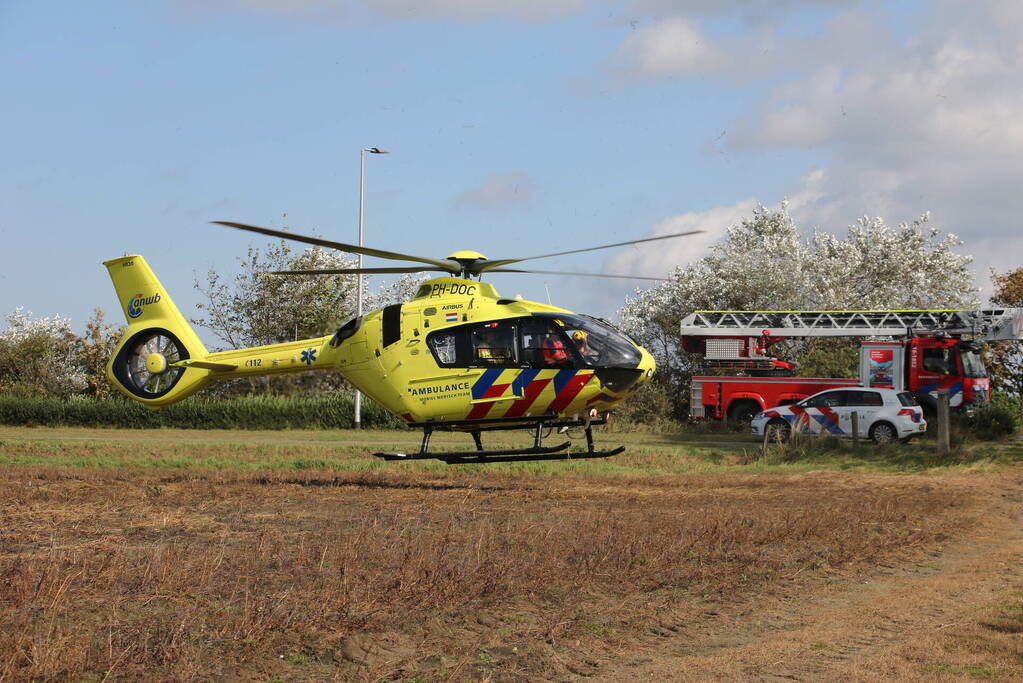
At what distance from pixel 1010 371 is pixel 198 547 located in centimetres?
3964

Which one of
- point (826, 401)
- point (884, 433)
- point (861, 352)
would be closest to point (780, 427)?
point (826, 401)

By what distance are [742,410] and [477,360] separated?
18.4 metres

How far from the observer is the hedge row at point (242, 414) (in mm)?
39500

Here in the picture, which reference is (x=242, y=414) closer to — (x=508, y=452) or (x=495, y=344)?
(x=495, y=344)

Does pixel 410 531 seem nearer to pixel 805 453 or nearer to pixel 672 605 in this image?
pixel 672 605

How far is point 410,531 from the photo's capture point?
12.0 metres

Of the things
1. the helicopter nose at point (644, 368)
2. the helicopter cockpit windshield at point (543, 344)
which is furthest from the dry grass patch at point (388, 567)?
the helicopter cockpit windshield at point (543, 344)

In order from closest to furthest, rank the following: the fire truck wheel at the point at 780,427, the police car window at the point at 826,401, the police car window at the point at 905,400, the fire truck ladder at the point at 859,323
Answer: the police car window at the point at 905,400 < the police car window at the point at 826,401 < the fire truck wheel at the point at 780,427 < the fire truck ladder at the point at 859,323

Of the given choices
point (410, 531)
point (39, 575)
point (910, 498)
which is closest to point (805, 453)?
point (910, 498)

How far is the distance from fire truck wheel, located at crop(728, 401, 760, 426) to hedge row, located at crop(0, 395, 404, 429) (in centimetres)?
1234

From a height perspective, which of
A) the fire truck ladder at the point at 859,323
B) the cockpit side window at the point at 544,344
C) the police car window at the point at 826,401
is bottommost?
the police car window at the point at 826,401

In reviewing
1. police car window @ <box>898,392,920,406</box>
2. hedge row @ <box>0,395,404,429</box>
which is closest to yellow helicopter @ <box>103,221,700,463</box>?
police car window @ <box>898,392,920,406</box>

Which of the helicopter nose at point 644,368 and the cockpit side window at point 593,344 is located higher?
the cockpit side window at point 593,344

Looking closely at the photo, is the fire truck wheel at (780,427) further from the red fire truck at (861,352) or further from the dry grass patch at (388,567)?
the dry grass patch at (388,567)
